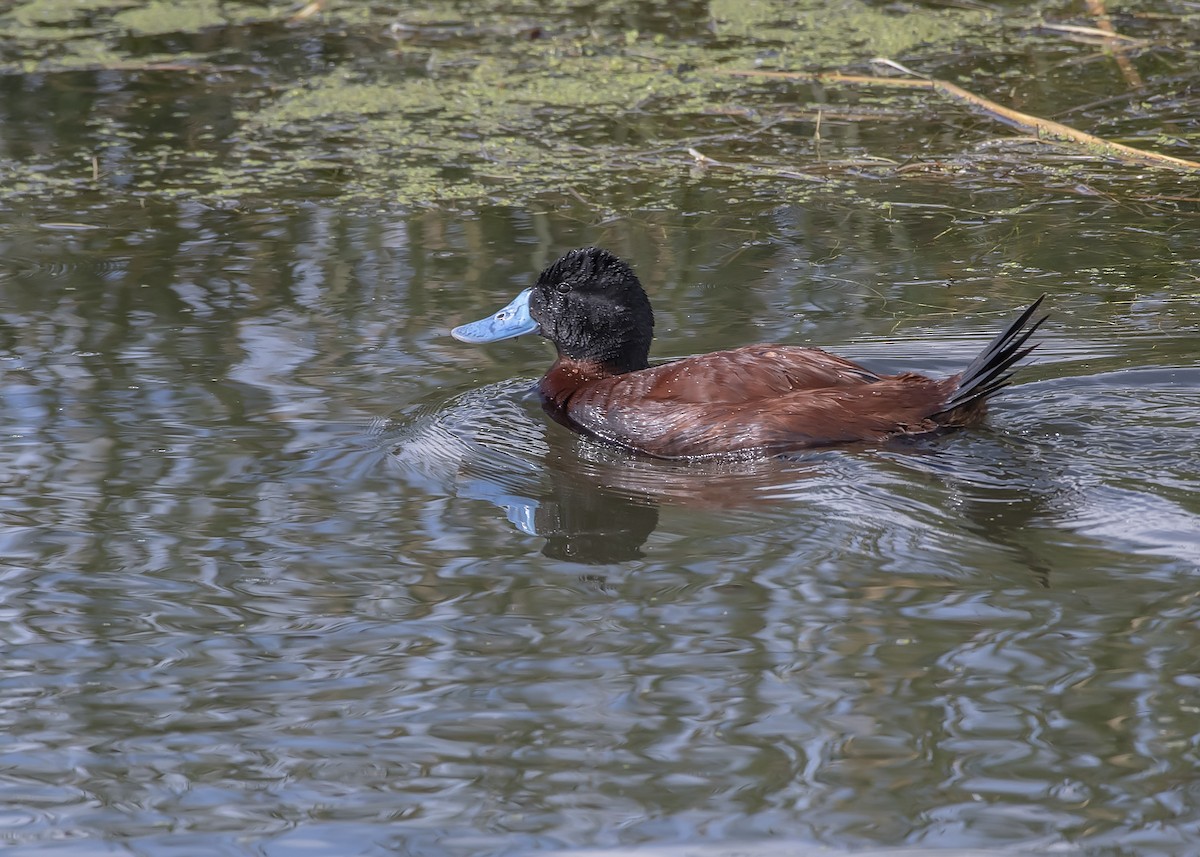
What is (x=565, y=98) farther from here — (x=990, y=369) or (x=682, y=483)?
(x=990, y=369)

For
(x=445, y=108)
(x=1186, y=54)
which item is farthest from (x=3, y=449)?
(x=1186, y=54)

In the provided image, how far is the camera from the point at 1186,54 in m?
9.62

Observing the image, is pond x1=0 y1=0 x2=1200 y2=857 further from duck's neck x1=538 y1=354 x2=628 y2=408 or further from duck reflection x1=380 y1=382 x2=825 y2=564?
duck's neck x1=538 y1=354 x2=628 y2=408

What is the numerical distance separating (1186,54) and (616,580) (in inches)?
275

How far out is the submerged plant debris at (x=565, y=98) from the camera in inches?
321

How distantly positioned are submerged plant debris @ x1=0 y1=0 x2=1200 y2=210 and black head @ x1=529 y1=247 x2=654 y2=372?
183 cm

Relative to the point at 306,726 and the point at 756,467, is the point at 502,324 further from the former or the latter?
the point at 306,726

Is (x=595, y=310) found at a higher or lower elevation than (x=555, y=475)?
higher

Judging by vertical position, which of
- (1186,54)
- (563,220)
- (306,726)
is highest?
(1186,54)

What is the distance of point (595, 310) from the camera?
5.95m

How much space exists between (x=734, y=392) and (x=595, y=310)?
0.91 meters

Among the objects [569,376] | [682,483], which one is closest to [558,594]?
[682,483]

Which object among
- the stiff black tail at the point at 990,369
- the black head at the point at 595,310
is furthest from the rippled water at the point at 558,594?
the black head at the point at 595,310

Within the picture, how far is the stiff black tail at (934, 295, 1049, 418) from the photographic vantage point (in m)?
4.81
